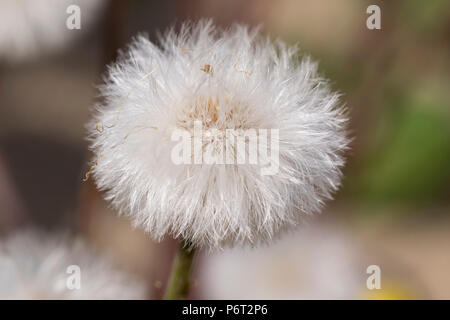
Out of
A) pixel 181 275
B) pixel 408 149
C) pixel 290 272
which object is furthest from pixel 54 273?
pixel 408 149

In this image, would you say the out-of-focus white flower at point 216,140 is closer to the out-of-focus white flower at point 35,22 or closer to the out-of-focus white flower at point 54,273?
the out-of-focus white flower at point 54,273

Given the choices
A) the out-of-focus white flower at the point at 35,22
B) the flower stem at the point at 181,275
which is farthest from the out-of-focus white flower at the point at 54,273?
the out-of-focus white flower at the point at 35,22

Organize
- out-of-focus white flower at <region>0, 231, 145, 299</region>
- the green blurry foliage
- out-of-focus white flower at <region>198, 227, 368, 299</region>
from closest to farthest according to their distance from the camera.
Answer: out-of-focus white flower at <region>0, 231, 145, 299</region>, out-of-focus white flower at <region>198, 227, 368, 299</region>, the green blurry foliage

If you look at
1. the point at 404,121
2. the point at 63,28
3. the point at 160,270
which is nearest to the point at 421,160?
the point at 404,121

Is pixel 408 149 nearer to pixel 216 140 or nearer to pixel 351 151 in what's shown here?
pixel 351 151

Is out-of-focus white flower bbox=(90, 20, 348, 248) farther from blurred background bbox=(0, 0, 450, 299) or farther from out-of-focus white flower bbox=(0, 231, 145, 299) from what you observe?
blurred background bbox=(0, 0, 450, 299)

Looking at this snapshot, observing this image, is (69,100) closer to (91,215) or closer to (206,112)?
(91,215)

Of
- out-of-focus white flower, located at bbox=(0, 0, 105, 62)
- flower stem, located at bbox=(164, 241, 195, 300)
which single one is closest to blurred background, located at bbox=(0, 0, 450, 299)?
out-of-focus white flower, located at bbox=(0, 0, 105, 62)
